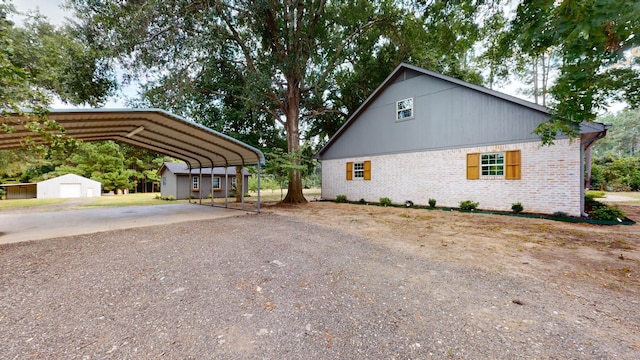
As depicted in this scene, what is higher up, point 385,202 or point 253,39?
point 253,39

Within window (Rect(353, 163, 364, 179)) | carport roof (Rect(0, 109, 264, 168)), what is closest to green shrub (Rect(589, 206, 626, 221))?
window (Rect(353, 163, 364, 179))

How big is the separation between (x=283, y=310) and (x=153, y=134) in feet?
32.7

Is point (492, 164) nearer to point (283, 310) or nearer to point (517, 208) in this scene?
point (517, 208)

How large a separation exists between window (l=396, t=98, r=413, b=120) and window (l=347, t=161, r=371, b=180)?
2.96 m

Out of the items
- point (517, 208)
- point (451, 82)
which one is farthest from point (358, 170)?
point (517, 208)

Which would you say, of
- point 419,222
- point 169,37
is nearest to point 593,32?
point 419,222

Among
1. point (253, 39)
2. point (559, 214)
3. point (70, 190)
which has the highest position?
point (253, 39)

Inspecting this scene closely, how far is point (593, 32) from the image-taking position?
10.7 ft

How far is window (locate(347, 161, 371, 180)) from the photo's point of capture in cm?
1376

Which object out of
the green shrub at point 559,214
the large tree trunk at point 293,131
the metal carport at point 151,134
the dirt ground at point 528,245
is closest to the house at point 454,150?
the green shrub at point 559,214

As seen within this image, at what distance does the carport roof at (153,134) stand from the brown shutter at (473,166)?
8.67m

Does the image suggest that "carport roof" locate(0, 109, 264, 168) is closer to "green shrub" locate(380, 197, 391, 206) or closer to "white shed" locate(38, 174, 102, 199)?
"green shrub" locate(380, 197, 391, 206)

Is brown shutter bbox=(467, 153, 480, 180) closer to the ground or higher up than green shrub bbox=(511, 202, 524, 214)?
higher up

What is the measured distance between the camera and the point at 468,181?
10391mm
